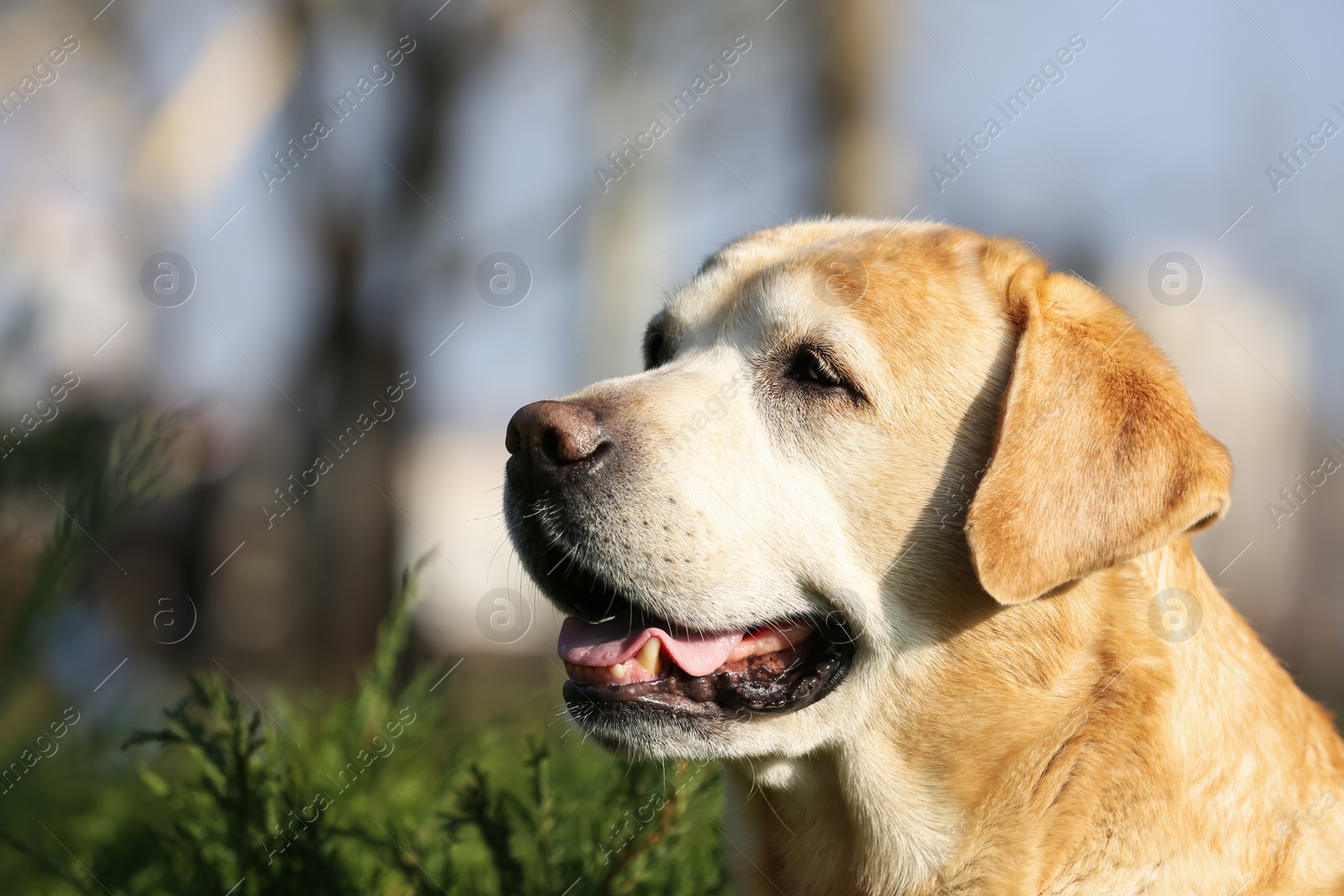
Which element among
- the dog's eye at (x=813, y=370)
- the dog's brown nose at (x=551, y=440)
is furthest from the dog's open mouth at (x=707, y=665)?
the dog's eye at (x=813, y=370)

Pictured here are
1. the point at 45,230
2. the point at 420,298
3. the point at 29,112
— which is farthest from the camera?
the point at 29,112

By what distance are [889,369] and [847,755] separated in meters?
1.03

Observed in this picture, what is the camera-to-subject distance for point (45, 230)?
9.79 metres

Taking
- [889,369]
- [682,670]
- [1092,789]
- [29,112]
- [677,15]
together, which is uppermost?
[29,112]

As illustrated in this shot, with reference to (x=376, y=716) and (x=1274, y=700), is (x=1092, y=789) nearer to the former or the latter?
(x=1274, y=700)

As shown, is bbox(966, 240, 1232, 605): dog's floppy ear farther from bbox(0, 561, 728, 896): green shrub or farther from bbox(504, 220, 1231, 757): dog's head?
bbox(0, 561, 728, 896): green shrub

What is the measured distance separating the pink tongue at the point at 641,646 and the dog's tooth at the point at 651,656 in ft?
0.04

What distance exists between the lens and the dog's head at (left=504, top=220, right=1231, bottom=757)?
263 centimetres

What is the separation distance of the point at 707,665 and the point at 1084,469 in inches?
41.7

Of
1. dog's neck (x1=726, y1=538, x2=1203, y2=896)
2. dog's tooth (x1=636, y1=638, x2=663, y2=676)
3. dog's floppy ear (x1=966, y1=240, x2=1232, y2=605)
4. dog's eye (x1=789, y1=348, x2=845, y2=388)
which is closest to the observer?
dog's floppy ear (x1=966, y1=240, x2=1232, y2=605)

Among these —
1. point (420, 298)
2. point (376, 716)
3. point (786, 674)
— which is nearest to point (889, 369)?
point (786, 674)

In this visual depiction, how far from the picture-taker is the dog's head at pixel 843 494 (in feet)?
8.64

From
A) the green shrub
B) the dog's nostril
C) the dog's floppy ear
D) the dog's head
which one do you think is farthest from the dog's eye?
the green shrub

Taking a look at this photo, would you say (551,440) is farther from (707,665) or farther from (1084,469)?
(1084,469)
